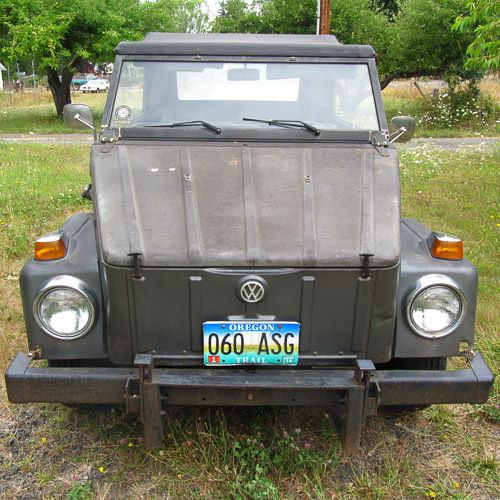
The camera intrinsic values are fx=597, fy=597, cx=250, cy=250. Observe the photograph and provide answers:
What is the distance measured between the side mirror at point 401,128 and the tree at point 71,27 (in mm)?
15597

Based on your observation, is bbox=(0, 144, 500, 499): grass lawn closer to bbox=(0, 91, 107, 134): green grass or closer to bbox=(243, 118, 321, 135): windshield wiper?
bbox=(243, 118, 321, 135): windshield wiper

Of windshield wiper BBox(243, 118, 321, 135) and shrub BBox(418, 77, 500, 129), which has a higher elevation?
windshield wiper BBox(243, 118, 321, 135)

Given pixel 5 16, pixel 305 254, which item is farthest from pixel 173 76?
pixel 5 16

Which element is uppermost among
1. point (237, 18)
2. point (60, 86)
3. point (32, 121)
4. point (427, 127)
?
point (237, 18)

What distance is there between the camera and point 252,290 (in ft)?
9.08

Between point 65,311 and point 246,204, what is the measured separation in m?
1.06

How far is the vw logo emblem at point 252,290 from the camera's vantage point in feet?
9.06

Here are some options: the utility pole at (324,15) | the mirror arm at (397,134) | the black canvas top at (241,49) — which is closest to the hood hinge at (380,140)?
the mirror arm at (397,134)

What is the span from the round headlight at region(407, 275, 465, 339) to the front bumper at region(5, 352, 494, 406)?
23cm

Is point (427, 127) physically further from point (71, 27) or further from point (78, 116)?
point (78, 116)

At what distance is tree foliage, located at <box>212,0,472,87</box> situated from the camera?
64.0 ft

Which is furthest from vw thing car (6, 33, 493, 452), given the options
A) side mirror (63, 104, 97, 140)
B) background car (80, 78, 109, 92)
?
background car (80, 78, 109, 92)

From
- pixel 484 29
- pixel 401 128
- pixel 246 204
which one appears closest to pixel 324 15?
pixel 484 29

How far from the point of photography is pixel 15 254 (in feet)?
20.5
